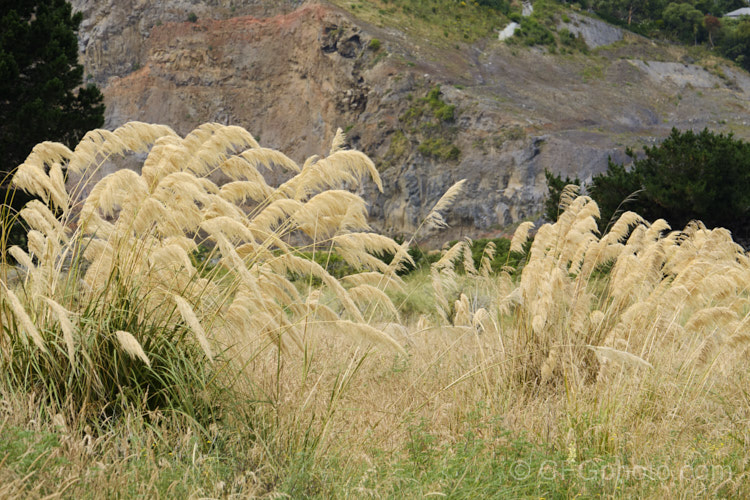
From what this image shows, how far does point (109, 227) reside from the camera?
13.4 ft

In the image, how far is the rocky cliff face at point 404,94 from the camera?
34.2 metres

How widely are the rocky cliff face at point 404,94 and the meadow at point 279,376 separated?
27.5 metres

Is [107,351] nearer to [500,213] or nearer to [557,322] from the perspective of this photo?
[557,322]

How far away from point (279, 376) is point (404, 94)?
3539 cm

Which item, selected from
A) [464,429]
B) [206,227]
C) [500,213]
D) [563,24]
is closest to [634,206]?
[464,429]

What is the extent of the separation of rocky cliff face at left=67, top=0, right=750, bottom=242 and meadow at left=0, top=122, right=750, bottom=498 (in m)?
27.5

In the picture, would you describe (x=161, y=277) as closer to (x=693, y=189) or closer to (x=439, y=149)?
(x=693, y=189)

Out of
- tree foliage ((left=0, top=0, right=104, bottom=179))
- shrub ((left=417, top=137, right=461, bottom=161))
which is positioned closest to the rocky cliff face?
shrub ((left=417, top=137, right=461, bottom=161))

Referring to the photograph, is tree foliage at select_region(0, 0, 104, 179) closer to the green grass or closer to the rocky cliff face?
the rocky cliff face

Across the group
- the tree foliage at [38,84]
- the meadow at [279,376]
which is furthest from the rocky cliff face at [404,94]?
the meadow at [279,376]

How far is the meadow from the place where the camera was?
10.2 feet

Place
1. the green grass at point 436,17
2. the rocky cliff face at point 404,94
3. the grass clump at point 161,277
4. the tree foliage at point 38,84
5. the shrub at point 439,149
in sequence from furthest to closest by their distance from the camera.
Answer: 1. the green grass at point 436,17
2. the shrub at point 439,149
3. the rocky cliff face at point 404,94
4. the tree foliage at point 38,84
5. the grass clump at point 161,277

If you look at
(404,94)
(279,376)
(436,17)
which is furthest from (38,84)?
(436,17)

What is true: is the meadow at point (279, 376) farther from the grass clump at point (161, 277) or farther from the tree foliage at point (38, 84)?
the tree foliage at point (38, 84)
